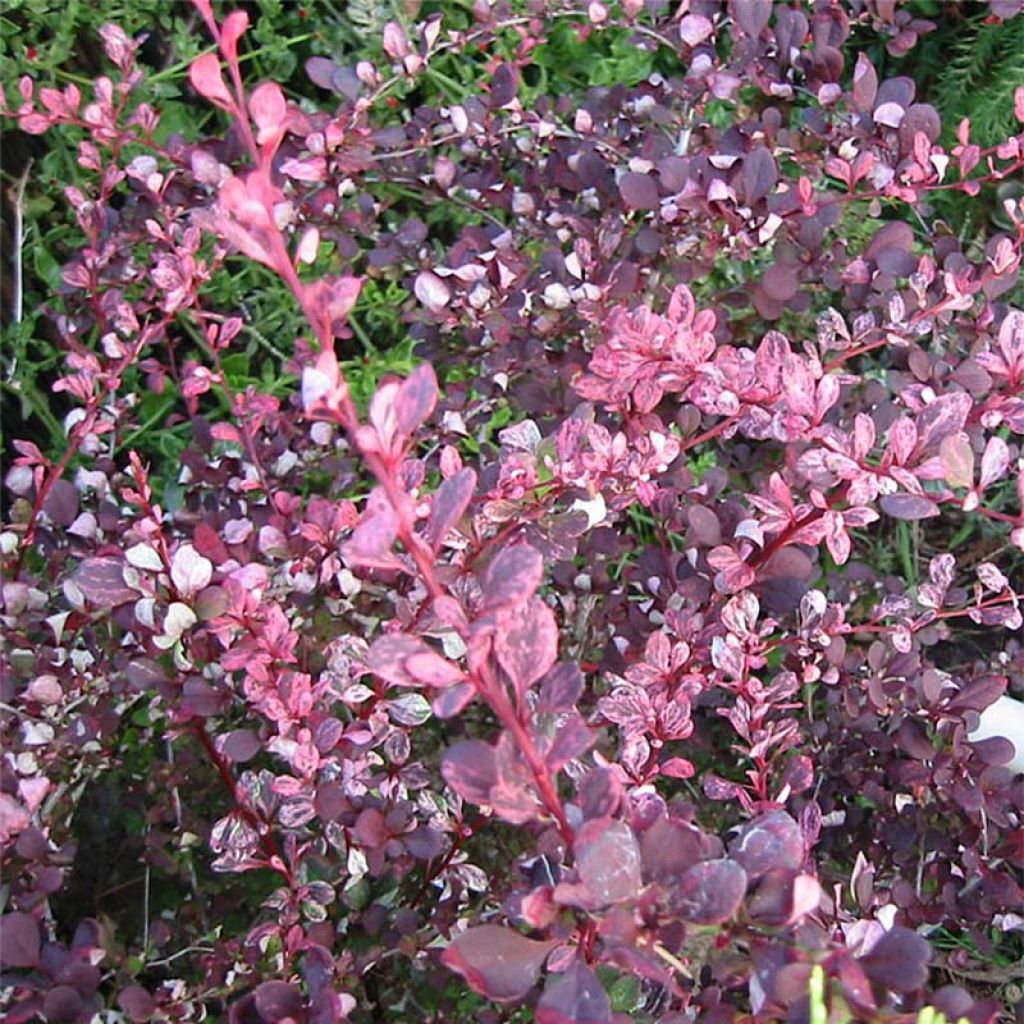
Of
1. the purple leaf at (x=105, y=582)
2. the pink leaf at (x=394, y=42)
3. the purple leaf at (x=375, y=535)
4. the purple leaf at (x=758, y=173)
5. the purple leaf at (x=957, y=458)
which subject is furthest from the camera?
the pink leaf at (x=394, y=42)

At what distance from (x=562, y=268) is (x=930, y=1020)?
860mm

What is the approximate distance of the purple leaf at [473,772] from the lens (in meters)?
0.60

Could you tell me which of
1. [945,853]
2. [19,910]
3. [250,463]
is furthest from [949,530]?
[19,910]

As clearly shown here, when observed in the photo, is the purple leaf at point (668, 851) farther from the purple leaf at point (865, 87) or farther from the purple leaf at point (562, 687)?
the purple leaf at point (865, 87)

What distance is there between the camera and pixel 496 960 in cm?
62

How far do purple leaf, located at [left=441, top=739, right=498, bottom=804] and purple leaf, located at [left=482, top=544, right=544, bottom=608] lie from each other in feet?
0.28

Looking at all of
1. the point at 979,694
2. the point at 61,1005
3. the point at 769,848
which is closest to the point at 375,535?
the point at 769,848

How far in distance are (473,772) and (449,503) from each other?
0.15 m

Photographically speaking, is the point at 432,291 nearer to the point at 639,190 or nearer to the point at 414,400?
the point at 639,190

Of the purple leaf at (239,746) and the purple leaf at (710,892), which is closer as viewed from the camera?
the purple leaf at (710,892)

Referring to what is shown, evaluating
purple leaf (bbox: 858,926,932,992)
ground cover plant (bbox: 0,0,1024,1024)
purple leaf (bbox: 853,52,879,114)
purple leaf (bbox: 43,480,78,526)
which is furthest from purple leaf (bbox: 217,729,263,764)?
purple leaf (bbox: 853,52,879,114)

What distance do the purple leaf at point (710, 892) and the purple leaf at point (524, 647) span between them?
0.14 metres

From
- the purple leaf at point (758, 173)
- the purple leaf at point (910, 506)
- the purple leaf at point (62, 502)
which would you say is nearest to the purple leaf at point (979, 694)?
the purple leaf at point (910, 506)

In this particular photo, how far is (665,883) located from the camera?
0.61 metres
